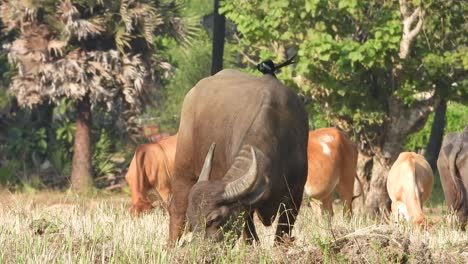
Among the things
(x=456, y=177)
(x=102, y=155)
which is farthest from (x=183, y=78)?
(x=456, y=177)

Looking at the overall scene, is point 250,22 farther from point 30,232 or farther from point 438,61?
point 30,232

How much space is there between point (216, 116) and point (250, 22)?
1074cm

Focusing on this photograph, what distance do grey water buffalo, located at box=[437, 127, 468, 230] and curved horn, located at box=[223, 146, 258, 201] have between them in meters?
5.22

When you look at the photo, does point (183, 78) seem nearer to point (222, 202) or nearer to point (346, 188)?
point (346, 188)

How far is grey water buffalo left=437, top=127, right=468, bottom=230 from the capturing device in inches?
615

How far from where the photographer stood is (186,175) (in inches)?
497

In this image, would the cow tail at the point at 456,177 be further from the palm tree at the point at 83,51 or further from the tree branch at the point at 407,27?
the palm tree at the point at 83,51

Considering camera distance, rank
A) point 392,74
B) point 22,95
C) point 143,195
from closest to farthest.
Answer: point 143,195, point 392,74, point 22,95

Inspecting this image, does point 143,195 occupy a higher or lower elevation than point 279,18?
lower

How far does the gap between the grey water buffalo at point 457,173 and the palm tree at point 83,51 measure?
1480cm

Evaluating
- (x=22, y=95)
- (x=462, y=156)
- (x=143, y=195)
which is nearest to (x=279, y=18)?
(x=143, y=195)

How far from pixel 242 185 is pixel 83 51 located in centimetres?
2012

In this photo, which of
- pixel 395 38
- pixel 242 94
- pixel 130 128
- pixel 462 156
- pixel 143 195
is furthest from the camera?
pixel 130 128

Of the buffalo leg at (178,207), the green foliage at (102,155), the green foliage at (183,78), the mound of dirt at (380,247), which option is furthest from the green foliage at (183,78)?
the mound of dirt at (380,247)
